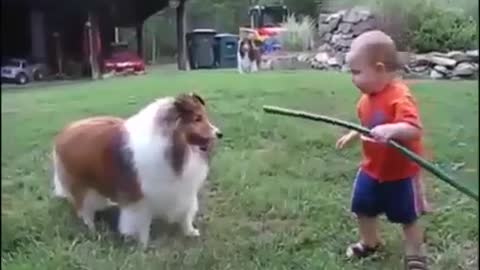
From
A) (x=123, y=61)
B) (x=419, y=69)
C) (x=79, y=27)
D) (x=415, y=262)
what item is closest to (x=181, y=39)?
(x=123, y=61)

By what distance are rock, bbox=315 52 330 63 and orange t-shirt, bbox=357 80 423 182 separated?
1.50 ft

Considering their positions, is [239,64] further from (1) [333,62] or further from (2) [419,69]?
(2) [419,69]

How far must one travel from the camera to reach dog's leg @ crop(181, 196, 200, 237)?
181 centimetres

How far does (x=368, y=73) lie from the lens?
4.90ft

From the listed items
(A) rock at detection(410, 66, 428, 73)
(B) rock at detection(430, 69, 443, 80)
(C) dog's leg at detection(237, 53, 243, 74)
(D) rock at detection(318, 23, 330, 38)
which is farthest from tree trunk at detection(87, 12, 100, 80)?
(B) rock at detection(430, 69, 443, 80)

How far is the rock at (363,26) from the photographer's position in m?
1.69

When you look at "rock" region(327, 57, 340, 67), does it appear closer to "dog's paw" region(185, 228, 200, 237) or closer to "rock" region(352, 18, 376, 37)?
"rock" region(352, 18, 376, 37)

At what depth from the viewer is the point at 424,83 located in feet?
6.73

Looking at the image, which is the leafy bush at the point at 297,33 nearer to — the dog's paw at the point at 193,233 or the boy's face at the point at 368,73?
the boy's face at the point at 368,73

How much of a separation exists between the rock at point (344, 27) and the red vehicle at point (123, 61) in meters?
0.40

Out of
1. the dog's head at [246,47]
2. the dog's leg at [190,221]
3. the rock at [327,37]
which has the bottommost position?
the dog's leg at [190,221]

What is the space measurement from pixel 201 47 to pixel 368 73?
1.14ft

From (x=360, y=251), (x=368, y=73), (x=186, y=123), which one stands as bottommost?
(x=360, y=251)

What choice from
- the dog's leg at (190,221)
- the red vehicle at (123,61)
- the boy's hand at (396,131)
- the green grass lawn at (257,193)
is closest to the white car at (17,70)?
the green grass lawn at (257,193)
